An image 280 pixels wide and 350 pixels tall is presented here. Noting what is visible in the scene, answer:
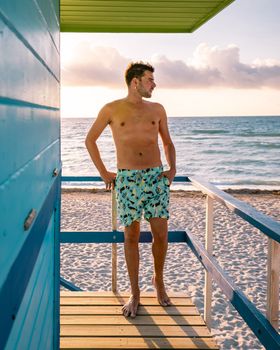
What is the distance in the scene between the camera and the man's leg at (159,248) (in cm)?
357

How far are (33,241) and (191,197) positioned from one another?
50.4 feet

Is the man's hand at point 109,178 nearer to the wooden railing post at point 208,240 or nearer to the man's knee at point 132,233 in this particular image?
the man's knee at point 132,233

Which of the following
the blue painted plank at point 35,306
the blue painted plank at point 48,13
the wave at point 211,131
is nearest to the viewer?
the blue painted plank at point 35,306

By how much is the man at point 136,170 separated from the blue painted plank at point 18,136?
2020mm

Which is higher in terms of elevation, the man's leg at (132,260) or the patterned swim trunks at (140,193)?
the patterned swim trunks at (140,193)

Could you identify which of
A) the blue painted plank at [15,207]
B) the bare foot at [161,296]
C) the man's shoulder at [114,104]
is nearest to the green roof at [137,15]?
the man's shoulder at [114,104]

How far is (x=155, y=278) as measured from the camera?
3.67 meters

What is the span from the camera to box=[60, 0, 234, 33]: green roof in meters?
3.61

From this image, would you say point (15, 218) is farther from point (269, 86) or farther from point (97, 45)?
point (269, 86)

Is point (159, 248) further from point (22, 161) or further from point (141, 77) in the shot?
point (22, 161)

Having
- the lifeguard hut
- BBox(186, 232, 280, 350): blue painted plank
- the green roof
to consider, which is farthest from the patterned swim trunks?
the green roof

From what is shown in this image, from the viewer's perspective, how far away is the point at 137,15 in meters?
3.98

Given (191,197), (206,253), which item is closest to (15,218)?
(206,253)

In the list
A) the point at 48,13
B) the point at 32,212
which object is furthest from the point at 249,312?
the point at 48,13
